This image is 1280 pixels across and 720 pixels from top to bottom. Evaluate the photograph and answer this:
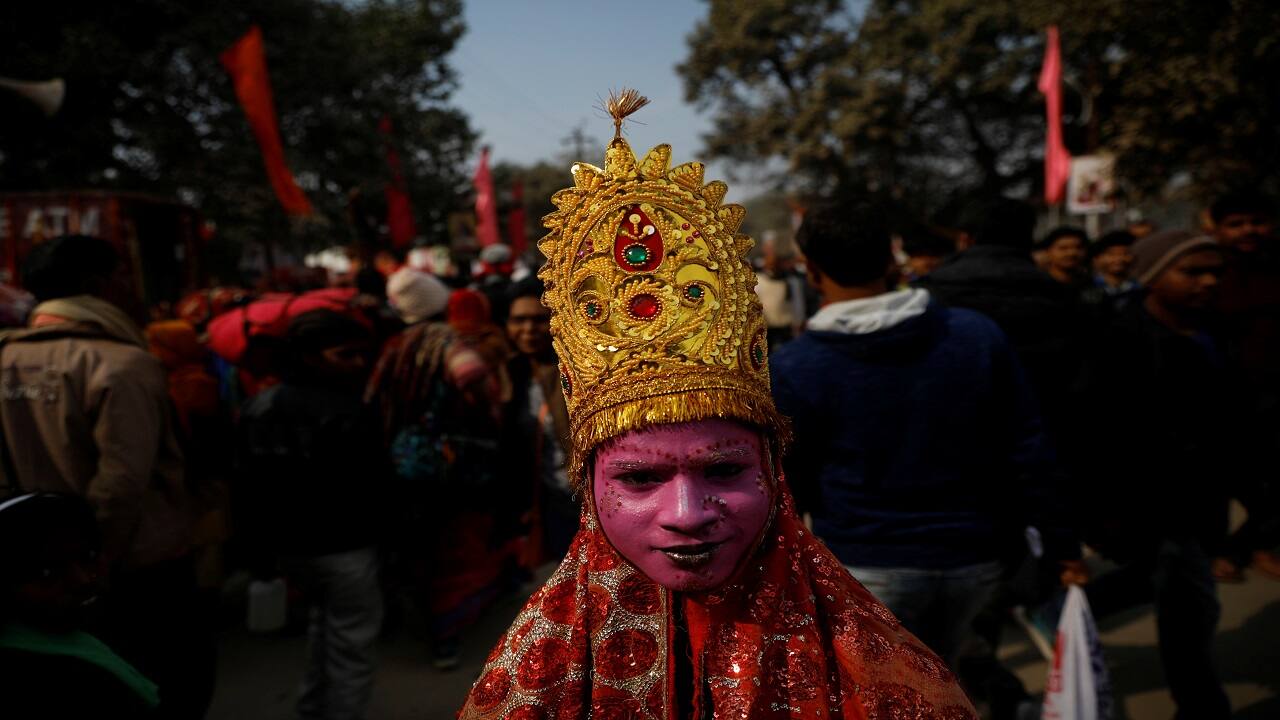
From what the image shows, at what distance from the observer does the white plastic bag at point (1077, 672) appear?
2.95 m

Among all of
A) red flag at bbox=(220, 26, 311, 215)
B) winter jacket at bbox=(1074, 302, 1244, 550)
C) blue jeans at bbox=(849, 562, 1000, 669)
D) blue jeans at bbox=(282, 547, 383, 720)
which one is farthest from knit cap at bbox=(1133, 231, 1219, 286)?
red flag at bbox=(220, 26, 311, 215)

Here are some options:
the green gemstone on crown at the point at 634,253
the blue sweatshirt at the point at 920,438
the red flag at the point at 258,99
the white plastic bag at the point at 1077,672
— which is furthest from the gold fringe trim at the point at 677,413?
the red flag at the point at 258,99

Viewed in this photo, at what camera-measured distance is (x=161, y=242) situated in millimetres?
14945

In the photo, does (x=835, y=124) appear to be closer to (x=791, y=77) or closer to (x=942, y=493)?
(x=791, y=77)

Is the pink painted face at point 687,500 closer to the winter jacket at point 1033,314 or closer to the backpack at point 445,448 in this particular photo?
the winter jacket at point 1033,314

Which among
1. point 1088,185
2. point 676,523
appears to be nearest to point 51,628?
point 676,523

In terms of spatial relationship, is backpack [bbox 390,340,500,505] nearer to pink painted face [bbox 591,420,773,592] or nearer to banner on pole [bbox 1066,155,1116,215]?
pink painted face [bbox 591,420,773,592]

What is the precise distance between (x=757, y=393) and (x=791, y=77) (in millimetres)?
33919

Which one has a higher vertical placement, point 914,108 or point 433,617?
point 914,108

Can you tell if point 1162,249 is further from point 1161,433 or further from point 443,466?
point 443,466

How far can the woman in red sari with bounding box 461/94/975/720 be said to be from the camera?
4.63 ft

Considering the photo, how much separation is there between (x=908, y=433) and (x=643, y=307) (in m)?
1.41

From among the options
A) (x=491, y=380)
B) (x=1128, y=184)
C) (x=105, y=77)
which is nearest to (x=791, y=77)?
(x=1128, y=184)

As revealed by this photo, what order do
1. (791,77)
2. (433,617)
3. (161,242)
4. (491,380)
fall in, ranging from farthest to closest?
(791,77)
(161,242)
(433,617)
(491,380)
